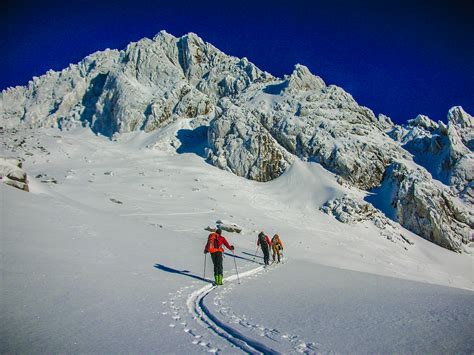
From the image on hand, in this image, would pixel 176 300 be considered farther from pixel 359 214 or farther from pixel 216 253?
pixel 359 214

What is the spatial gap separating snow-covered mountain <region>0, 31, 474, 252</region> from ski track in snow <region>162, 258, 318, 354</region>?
142ft

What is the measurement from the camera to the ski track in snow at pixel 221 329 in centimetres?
513

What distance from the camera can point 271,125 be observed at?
238ft

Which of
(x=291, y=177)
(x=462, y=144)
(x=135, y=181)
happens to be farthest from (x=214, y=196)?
(x=462, y=144)

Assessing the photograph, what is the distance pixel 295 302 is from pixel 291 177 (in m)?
53.2

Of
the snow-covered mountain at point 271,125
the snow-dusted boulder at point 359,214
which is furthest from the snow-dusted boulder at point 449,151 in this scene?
the snow-dusted boulder at point 359,214

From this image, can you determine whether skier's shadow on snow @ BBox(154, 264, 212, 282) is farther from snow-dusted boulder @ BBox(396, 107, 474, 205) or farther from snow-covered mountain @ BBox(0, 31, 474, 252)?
snow-dusted boulder @ BBox(396, 107, 474, 205)

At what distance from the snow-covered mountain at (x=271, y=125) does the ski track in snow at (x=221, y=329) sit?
43155 mm

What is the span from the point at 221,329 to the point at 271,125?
2696 inches

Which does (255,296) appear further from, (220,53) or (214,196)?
(220,53)

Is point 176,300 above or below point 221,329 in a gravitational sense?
below

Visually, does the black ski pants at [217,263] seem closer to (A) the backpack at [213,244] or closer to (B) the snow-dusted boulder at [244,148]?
(A) the backpack at [213,244]

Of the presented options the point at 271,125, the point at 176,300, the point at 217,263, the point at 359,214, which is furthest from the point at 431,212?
the point at 176,300

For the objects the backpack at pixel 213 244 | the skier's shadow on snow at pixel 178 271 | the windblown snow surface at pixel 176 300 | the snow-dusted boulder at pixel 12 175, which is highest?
the snow-dusted boulder at pixel 12 175
